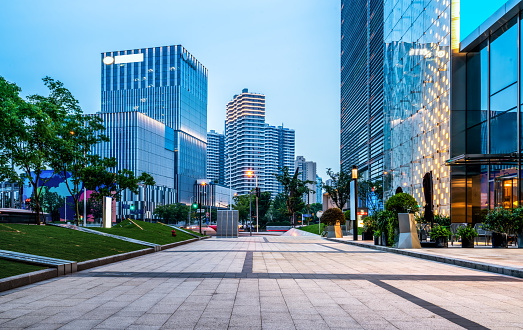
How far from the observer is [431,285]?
385 inches

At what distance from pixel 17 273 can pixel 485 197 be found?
2732 cm

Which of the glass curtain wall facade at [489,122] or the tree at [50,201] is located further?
the tree at [50,201]

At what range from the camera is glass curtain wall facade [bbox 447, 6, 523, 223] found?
1021 inches

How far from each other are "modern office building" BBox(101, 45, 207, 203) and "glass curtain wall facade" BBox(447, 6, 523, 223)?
449ft

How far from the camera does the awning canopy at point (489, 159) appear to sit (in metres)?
24.5

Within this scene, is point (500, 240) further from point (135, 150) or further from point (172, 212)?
point (135, 150)

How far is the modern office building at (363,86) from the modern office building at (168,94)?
62.0m

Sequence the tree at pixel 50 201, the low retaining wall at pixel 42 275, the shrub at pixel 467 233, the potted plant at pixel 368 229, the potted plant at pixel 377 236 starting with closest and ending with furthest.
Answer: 1. the low retaining wall at pixel 42 275
2. the shrub at pixel 467 233
3. the potted plant at pixel 377 236
4. the potted plant at pixel 368 229
5. the tree at pixel 50 201

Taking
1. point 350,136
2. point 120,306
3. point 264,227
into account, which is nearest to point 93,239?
point 120,306

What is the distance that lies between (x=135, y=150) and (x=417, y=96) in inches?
4178

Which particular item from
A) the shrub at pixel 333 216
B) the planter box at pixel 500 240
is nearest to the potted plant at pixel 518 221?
the planter box at pixel 500 240

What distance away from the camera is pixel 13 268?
1002 cm

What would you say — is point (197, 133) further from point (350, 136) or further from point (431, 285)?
point (431, 285)

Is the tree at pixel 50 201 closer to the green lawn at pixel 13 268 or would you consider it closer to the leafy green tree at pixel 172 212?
the leafy green tree at pixel 172 212
